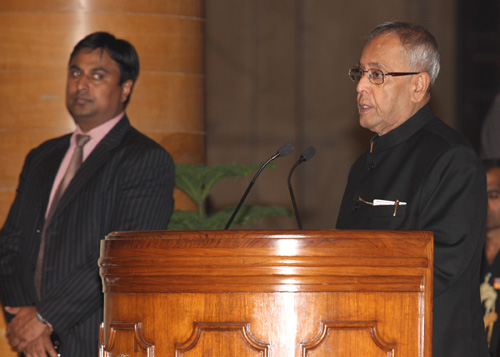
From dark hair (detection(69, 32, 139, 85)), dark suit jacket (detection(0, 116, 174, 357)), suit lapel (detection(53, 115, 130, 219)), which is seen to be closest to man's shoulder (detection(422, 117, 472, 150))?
dark suit jacket (detection(0, 116, 174, 357))

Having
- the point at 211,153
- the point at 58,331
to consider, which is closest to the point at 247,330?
the point at 58,331

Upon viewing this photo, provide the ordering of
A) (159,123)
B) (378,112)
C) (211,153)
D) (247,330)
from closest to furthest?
1. (247,330)
2. (378,112)
3. (159,123)
4. (211,153)

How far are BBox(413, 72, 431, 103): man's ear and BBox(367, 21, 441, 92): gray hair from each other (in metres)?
0.02

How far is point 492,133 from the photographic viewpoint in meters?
7.45

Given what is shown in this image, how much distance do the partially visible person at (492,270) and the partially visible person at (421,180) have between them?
192 cm

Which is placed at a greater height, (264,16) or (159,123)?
(264,16)

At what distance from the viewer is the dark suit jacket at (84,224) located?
12.6ft

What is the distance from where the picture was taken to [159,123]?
17.6 ft

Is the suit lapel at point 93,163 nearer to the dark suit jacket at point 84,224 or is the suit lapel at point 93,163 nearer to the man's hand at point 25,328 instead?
the dark suit jacket at point 84,224

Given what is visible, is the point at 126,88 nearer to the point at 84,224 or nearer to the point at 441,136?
the point at 84,224

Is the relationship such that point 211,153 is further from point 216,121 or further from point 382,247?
point 382,247

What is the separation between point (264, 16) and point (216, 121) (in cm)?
108

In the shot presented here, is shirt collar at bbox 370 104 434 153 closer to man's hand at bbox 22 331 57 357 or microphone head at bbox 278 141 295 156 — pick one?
microphone head at bbox 278 141 295 156

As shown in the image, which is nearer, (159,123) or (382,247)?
(382,247)
